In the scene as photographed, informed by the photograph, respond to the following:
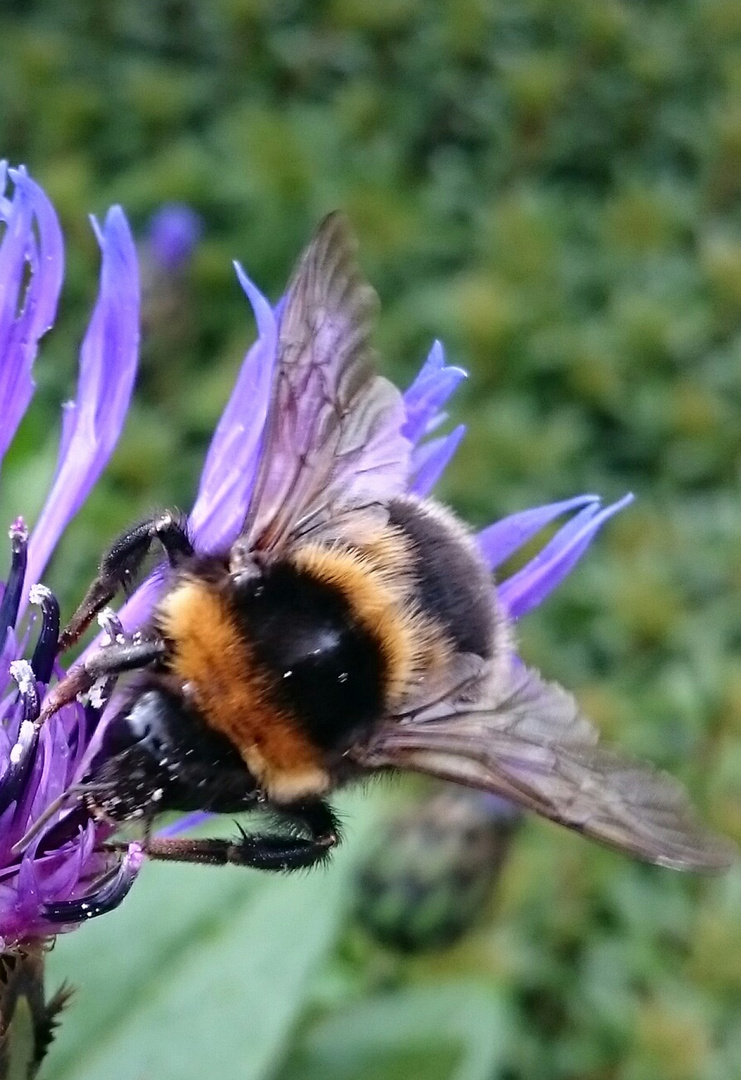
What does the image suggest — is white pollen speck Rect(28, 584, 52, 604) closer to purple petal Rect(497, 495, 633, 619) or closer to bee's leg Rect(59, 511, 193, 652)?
bee's leg Rect(59, 511, 193, 652)

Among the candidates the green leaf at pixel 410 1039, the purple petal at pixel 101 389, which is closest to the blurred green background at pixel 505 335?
the green leaf at pixel 410 1039

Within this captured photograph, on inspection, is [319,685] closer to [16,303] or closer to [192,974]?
[16,303]

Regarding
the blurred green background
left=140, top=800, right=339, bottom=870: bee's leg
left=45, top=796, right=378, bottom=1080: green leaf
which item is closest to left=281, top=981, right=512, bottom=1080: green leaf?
the blurred green background

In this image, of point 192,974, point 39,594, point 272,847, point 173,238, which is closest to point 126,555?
point 39,594

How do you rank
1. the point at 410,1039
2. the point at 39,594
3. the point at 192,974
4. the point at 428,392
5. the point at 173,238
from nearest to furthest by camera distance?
1. the point at 39,594
2. the point at 428,392
3. the point at 192,974
4. the point at 410,1039
5. the point at 173,238

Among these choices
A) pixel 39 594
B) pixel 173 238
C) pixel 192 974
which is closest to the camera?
pixel 39 594
